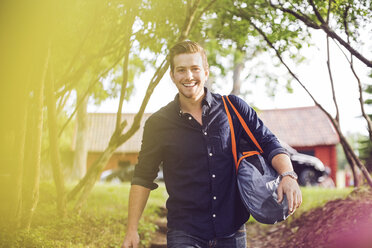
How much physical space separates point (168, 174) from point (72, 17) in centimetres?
462

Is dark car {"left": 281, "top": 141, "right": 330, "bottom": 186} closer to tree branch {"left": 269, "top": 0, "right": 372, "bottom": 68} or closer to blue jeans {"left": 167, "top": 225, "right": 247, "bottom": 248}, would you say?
tree branch {"left": 269, "top": 0, "right": 372, "bottom": 68}

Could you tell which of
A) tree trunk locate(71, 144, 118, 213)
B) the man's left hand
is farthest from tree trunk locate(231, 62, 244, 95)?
the man's left hand

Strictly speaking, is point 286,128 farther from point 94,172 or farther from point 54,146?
point 54,146

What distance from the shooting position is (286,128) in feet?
92.6

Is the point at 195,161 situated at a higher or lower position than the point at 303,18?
lower

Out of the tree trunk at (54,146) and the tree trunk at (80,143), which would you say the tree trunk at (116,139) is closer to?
the tree trunk at (54,146)

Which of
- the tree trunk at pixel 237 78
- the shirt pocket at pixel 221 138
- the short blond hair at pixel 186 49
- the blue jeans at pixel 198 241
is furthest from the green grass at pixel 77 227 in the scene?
the tree trunk at pixel 237 78

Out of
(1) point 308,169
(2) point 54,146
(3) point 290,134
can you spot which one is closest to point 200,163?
(2) point 54,146

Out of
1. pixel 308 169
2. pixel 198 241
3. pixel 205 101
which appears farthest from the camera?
pixel 308 169

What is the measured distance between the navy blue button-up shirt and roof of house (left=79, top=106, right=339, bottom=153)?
23.3 m

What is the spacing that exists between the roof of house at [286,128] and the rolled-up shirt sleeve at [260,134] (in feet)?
76.6

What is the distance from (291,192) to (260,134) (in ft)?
1.77

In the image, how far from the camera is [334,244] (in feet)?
17.4

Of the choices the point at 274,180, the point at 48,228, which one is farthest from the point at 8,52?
the point at 274,180
